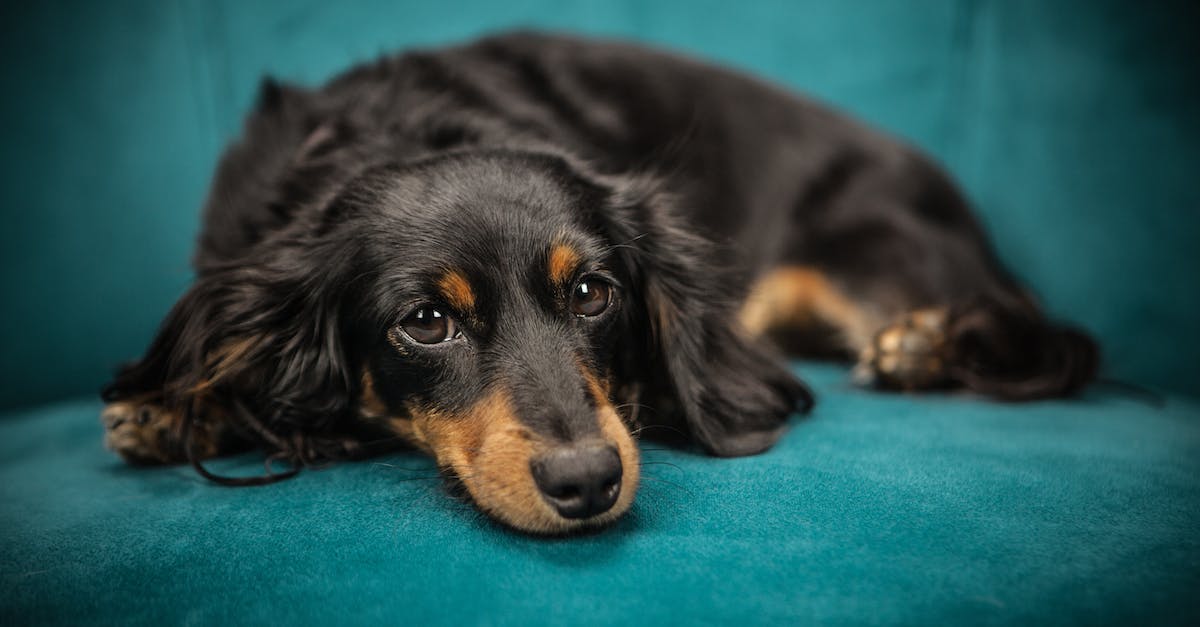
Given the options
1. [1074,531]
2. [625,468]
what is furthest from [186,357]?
[1074,531]

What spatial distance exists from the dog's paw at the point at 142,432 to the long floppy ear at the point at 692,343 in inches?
41.4

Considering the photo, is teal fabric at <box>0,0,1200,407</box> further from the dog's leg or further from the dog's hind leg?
the dog's leg

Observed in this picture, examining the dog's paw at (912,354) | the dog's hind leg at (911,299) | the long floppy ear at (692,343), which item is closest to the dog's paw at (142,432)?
the long floppy ear at (692,343)

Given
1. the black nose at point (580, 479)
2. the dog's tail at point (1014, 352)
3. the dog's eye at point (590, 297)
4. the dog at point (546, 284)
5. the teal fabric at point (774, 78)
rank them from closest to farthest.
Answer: the black nose at point (580, 479)
the dog at point (546, 284)
the dog's eye at point (590, 297)
the dog's tail at point (1014, 352)
the teal fabric at point (774, 78)

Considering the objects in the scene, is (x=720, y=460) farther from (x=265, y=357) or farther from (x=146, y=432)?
(x=146, y=432)

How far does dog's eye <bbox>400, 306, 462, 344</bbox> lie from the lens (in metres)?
1.50

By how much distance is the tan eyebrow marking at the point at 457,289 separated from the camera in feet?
4.83

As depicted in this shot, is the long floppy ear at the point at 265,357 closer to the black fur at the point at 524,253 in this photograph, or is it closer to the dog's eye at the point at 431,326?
the black fur at the point at 524,253

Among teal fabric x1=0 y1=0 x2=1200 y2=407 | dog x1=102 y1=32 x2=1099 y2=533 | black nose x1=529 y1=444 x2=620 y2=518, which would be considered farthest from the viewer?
teal fabric x1=0 y1=0 x2=1200 y2=407

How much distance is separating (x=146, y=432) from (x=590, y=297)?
3.32 ft

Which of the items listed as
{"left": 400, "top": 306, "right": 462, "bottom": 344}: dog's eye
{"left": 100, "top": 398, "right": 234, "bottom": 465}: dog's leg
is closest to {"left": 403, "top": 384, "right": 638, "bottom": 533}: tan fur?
{"left": 400, "top": 306, "right": 462, "bottom": 344}: dog's eye

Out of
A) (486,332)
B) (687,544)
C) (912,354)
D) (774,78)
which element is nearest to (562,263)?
(486,332)

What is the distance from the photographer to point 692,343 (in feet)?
6.15

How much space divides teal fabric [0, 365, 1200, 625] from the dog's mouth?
0.12 ft
